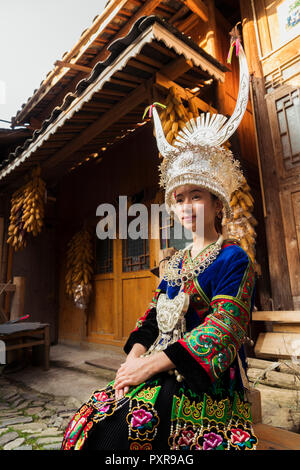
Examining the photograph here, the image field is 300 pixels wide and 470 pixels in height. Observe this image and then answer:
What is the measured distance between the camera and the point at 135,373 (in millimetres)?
1300

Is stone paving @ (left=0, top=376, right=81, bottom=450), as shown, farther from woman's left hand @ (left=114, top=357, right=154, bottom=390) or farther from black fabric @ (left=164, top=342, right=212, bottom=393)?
black fabric @ (left=164, top=342, right=212, bottom=393)

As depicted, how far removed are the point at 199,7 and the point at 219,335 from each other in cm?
562

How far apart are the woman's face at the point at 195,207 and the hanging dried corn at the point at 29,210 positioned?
14.5 feet

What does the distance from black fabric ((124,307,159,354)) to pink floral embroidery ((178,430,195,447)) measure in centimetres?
52

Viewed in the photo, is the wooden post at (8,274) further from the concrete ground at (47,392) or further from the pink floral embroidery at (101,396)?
the pink floral embroidery at (101,396)

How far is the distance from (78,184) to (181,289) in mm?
6750

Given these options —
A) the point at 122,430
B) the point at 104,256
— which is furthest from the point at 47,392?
the point at 122,430

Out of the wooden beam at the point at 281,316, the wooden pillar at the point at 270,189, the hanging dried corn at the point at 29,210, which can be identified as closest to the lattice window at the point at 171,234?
the wooden pillar at the point at 270,189

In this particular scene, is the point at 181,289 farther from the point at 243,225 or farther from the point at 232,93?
the point at 232,93

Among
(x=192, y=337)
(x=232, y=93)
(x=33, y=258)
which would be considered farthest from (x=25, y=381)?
(x=232, y=93)

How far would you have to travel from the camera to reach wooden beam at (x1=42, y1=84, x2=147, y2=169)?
3.88m

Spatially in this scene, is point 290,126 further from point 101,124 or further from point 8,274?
point 8,274

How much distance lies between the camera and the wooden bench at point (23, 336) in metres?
4.77

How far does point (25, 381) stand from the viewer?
14.9 feet
